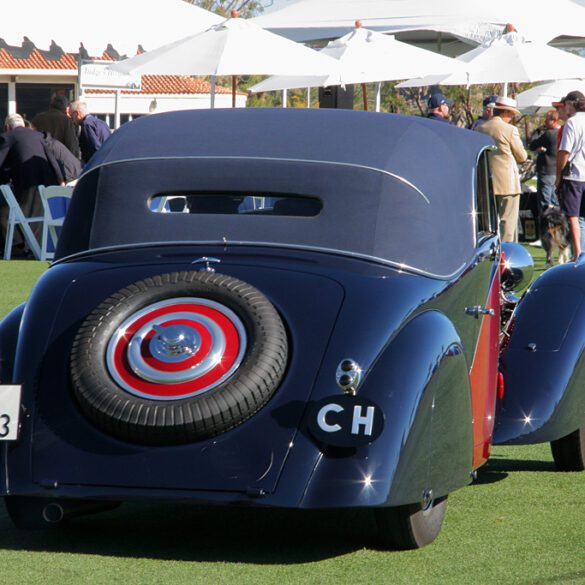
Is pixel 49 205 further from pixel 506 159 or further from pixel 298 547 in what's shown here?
pixel 298 547

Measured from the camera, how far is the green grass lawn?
13.9ft

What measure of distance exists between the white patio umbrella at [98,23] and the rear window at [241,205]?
9.78 metres

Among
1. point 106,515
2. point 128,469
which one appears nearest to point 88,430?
point 128,469

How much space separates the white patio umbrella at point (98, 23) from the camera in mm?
14859

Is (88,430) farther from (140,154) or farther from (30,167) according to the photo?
(30,167)

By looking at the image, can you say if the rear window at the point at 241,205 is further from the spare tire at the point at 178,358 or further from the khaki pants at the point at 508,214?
the khaki pants at the point at 508,214

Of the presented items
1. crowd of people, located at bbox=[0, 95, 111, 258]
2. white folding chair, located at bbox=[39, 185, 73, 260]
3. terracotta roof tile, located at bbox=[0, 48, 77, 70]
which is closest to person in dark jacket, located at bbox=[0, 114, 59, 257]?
crowd of people, located at bbox=[0, 95, 111, 258]

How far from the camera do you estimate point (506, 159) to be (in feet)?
47.4

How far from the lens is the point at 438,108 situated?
16.0 metres

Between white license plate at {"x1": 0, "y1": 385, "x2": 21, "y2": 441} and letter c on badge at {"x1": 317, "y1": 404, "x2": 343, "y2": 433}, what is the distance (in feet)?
3.34

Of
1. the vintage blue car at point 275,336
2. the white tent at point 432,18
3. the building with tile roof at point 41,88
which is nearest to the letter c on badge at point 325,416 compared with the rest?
the vintage blue car at point 275,336

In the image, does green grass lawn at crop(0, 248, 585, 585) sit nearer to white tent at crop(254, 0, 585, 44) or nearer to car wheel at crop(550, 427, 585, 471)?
car wheel at crop(550, 427, 585, 471)

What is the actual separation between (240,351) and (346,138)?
1258 mm

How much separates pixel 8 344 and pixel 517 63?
45.9 ft
